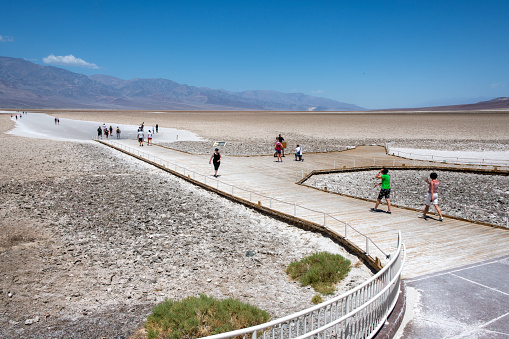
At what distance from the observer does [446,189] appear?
1945cm

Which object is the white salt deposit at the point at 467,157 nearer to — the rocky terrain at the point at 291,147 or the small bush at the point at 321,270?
the rocky terrain at the point at 291,147

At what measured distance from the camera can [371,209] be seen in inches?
527

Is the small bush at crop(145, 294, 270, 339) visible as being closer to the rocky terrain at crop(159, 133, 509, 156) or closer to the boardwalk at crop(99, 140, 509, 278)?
the boardwalk at crop(99, 140, 509, 278)

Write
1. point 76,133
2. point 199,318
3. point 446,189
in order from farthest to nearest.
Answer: point 76,133
point 446,189
point 199,318

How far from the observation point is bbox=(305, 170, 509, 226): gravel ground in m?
16.1

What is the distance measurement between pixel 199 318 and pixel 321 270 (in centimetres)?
330

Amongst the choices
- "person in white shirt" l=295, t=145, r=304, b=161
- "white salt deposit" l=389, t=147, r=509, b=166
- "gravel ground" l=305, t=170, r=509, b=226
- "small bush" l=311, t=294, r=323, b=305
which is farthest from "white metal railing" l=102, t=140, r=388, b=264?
"white salt deposit" l=389, t=147, r=509, b=166

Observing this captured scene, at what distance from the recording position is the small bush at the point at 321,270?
28.1 ft

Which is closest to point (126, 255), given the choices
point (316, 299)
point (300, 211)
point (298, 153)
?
point (316, 299)

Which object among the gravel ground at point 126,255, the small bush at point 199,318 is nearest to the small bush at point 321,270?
the gravel ground at point 126,255

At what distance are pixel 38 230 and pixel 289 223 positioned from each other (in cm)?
841

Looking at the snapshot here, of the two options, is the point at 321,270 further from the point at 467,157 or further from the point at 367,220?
the point at 467,157

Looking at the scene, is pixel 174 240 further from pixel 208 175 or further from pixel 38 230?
pixel 208 175

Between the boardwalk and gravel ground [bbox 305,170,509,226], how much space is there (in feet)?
7.21
